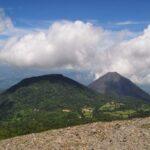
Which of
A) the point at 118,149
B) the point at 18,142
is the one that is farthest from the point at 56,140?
the point at 118,149

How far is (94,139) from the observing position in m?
58.7

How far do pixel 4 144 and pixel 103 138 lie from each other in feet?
55.8

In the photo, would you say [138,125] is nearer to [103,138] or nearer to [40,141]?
[103,138]

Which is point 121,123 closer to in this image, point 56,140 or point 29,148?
point 56,140

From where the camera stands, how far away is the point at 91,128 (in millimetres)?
66562

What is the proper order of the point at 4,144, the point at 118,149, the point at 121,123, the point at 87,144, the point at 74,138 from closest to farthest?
the point at 118,149, the point at 87,144, the point at 74,138, the point at 4,144, the point at 121,123

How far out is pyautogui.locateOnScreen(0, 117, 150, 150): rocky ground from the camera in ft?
179

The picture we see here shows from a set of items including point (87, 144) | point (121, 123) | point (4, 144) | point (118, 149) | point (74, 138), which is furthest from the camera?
point (121, 123)

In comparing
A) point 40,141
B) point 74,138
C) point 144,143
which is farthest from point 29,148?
point 144,143

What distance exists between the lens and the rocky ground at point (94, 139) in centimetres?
5469

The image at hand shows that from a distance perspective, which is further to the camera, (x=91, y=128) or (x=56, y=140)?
(x=91, y=128)

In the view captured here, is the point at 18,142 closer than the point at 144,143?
No

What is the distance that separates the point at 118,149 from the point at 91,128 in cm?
1445

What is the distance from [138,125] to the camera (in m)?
66.9
